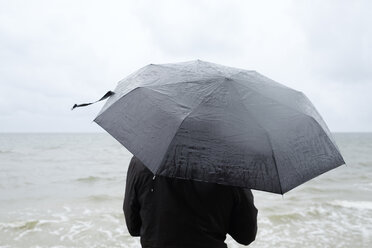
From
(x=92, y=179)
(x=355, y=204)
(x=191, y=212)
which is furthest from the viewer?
(x=92, y=179)

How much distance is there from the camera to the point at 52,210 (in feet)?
27.2

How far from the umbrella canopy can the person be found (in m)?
0.25

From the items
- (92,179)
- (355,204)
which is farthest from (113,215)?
(355,204)

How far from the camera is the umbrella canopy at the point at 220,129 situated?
1.46 m

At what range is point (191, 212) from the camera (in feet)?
5.57

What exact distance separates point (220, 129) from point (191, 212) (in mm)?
492

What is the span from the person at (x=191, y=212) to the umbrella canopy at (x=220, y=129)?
247 millimetres

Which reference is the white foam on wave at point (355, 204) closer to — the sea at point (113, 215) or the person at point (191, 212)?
the sea at point (113, 215)

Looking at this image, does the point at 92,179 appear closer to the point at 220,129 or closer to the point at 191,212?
the point at 191,212

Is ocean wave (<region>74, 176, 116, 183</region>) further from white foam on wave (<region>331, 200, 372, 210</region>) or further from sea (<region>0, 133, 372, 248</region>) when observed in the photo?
white foam on wave (<region>331, 200, 372, 210</region>)

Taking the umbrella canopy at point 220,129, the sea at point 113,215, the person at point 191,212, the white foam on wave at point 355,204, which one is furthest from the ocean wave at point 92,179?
the person at point 191,212

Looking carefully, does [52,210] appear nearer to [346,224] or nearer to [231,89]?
[346,224]

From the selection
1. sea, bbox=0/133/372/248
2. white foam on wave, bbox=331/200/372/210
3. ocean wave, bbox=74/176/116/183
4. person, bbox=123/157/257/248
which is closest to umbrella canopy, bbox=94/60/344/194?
person, bbox=123/157/257/248

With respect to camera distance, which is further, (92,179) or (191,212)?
(92,179)
